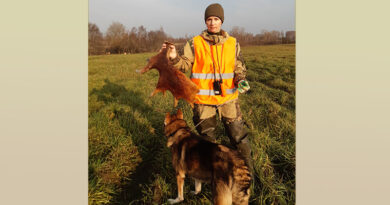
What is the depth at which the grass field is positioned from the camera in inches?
105

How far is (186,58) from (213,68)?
38 cm

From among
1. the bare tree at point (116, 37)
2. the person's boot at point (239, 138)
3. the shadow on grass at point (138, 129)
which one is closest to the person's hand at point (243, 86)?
the person's boot at point (239, 138)

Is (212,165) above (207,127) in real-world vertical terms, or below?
below

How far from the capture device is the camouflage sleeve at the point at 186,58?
2.49m

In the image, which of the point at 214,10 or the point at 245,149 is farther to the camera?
the point at 245,149

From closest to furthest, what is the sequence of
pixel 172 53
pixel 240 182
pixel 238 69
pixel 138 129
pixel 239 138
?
1. pixel 240 182
2. pixel 172 53
3. pixel 238 69
4. pixel 239 138
5. pixel 138 129

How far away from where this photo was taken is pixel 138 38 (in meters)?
3.20

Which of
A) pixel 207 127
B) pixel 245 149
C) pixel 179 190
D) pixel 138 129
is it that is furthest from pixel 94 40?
pixel 245 149

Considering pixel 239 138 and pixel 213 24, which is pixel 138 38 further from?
pixel 239 138

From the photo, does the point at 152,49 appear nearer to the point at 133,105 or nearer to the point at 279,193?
the point at 133,105

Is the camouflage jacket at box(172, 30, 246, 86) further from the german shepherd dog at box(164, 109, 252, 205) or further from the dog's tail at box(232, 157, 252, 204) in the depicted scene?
the dog's tail at box(232, 157, 252, 204)

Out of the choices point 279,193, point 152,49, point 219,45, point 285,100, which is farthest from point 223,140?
point 152,49

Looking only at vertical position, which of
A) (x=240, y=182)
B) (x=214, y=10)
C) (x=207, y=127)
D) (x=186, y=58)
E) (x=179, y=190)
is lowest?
(x=179, y=190)

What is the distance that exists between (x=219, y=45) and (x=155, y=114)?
2.13 m
